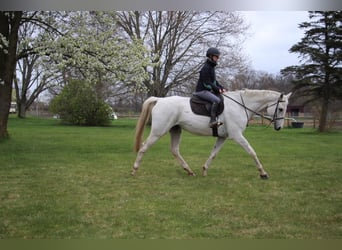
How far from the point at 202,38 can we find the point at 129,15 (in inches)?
38.1

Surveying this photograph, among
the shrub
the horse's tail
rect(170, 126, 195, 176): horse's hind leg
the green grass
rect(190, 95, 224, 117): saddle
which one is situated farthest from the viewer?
the shrub

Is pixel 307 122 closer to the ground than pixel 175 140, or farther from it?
farther from it

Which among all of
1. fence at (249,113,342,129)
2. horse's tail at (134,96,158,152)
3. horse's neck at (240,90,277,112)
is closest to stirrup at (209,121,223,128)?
horse's neck at (240,90,277,112)

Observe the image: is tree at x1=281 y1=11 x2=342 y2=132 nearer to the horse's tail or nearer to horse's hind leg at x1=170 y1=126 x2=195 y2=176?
horse's hind leg at x1=170 y1=126 x2=195 y2=176

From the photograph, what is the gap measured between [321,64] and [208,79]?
133 cm

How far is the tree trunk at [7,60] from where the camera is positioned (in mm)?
4723

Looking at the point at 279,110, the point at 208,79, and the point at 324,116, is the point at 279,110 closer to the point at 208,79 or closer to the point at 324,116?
the point at 324,116

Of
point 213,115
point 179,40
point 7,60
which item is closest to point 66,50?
point 7,60

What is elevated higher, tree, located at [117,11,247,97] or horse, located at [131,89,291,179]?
tree, located at [117,11,247,97]

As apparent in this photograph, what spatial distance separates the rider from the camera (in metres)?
3.93

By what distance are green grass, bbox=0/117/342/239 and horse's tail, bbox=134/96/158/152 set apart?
0.72ft

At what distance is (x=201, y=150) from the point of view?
18.1 feet

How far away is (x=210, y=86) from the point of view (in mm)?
4059

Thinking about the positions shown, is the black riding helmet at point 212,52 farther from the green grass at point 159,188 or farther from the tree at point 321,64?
the green grass at point 159,188
